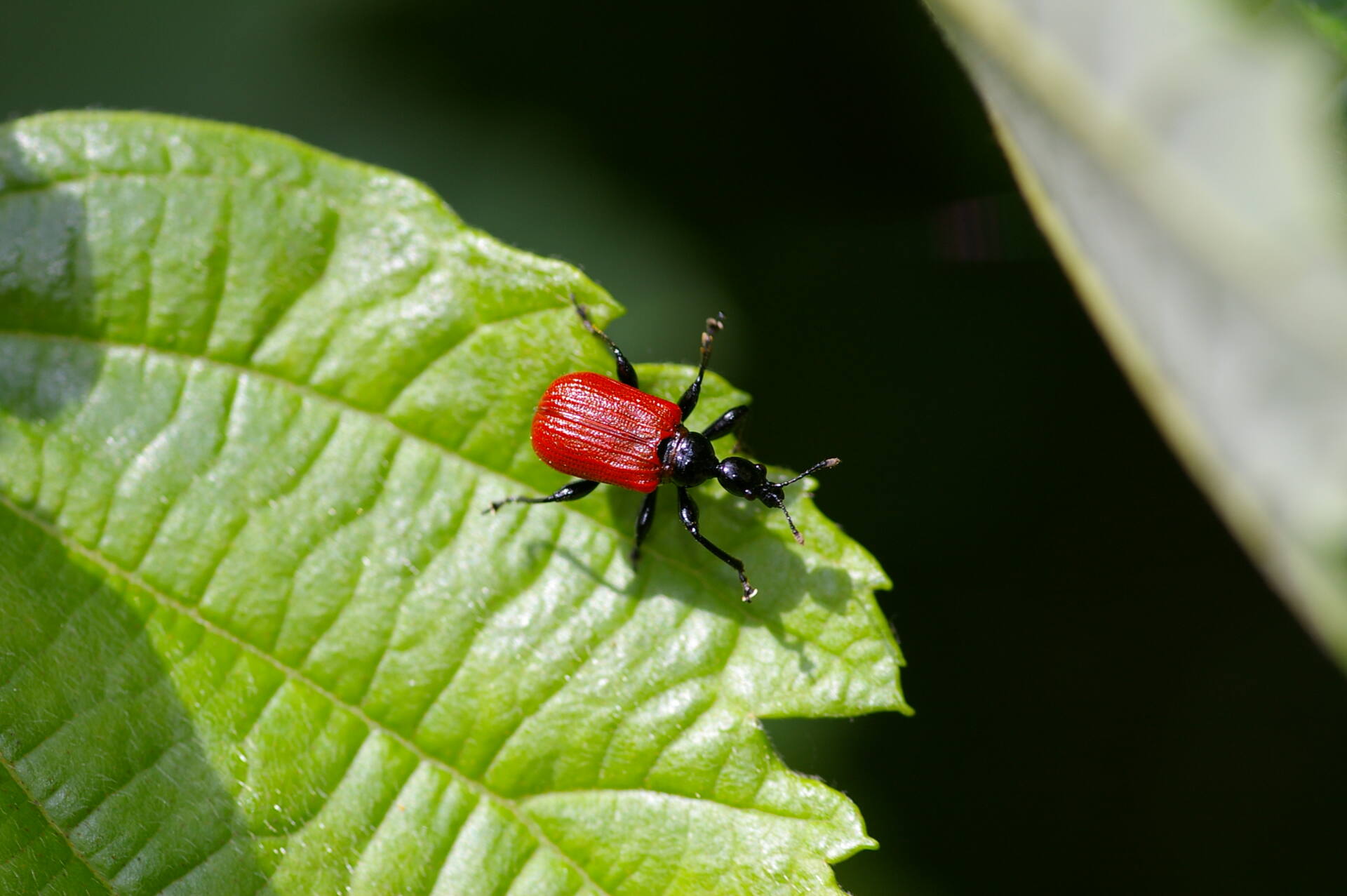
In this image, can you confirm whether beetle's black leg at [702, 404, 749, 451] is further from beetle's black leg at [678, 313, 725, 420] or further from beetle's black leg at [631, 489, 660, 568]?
beetle's black leg at [631, 489, 660, 568]

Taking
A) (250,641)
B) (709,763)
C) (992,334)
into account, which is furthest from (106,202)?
(992,334)

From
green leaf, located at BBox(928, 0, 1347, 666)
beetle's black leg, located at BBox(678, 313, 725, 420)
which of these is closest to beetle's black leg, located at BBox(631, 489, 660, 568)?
beetle's black leg, located at BBox(678, 313, 725, 420)

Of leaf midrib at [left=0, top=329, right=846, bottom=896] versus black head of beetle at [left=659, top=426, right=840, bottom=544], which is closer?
leaf midrib at [left=0, top=329, right=846, bottom=896]

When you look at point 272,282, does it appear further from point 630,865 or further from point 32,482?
point 630,865

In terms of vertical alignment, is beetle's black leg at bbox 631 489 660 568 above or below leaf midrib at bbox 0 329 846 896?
above

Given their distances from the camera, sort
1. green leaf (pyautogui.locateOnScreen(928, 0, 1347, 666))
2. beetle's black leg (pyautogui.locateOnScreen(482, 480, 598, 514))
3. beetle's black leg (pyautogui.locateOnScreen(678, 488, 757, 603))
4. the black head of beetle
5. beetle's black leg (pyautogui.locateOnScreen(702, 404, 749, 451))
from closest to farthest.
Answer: green leaf (pyautogui.locateOnScreen(928, 0, 1347, 666)) < beetle's black leg (pyautogui.locateOnScreen(678, 488, 757, 603)) < beetle's black leg (pyautogui.locateOnScreen(482, 480, 598, 514)) < the black head of beetle < beetle's black leg (pyautogui.locateOnScreen(702, 404, 749, 451))

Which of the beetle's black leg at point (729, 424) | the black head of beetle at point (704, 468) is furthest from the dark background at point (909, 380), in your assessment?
the black head of beetle at point (704, 468)

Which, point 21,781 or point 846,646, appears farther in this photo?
point 846,646

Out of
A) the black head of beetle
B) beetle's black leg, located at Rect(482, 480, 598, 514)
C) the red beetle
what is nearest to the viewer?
beetle's black leg, located at Rect(482, 480, 598, 514)
